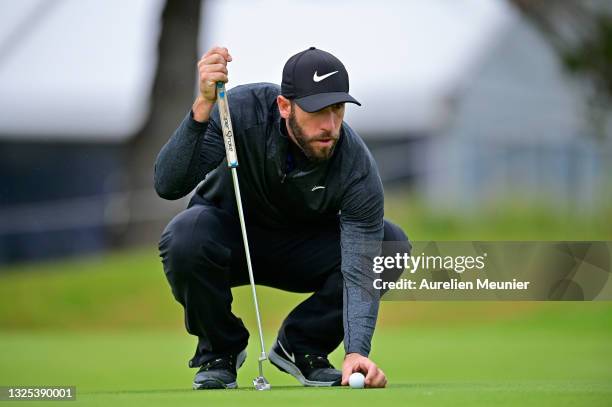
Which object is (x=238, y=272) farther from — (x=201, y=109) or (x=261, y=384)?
(x=201, y=109)

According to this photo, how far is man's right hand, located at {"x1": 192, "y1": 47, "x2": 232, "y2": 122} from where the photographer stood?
19.1ft

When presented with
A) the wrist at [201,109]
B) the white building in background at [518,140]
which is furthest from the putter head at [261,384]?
the white building in background at [518,140]

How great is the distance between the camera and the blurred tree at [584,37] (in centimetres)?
1820

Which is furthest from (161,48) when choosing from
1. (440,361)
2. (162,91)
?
(440,361)

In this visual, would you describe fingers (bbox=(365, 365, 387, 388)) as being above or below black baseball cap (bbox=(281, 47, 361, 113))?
below

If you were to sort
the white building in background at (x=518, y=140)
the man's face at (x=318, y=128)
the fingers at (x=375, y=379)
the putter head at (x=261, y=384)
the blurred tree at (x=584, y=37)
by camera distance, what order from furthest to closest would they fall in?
the white building in background at (x=518, y=140)
the blurred tree at (x=584, y=37)
the putter head at (x=261, y=384)
the man's face at (x=318, y=128)
the fingers at (x=375, y=379)

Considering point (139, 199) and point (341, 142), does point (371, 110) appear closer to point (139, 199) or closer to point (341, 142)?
point (139, 199)

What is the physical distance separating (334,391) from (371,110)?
Result: 1850 cm

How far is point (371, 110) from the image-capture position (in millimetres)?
24000

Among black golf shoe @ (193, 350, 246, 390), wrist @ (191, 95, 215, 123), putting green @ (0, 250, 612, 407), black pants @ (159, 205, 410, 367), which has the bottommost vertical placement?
putting green @ (0, 250, 612, 407)

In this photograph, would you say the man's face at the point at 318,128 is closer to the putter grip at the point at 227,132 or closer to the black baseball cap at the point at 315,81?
the black baseball cap at the point at 315,81

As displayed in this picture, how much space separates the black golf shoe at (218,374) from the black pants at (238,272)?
0.04 metres

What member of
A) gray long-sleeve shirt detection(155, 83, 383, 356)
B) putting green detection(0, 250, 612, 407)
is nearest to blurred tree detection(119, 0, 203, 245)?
putting green detection(0, 250, 612, 407)

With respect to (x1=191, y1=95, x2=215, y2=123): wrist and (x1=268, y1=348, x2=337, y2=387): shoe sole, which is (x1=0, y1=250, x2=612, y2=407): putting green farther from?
(x1=191, y1=95, x2=215, y2=123): wrist
